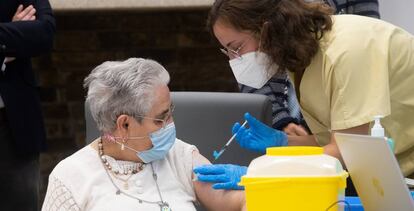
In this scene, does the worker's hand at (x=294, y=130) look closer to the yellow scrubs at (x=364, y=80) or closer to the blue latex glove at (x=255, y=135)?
the blue latex glove at (x=255, y=135)

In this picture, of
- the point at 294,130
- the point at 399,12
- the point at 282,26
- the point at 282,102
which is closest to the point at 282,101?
the point at 282,102

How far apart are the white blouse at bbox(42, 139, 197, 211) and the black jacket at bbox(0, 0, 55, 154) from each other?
870 mm

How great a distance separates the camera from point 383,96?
1.88 meters

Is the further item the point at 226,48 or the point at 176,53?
the point at 176,53

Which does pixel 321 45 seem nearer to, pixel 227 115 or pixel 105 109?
pixel 227 115

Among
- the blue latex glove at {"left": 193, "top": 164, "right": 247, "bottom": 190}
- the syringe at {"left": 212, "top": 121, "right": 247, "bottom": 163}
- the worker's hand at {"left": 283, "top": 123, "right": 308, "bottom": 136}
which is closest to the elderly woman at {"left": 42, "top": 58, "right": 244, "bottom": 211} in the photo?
the blue latex glove at {"left": 193, "top": 164, "right": 247, "bottom": 190}

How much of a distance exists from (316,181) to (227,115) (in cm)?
106

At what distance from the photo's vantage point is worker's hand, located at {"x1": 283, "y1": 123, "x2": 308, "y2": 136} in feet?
8.17

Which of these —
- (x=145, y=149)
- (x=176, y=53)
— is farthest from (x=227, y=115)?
(x=176, y=53)

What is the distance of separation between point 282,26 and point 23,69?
1.38 meters

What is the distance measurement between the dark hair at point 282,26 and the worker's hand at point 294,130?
469 mm

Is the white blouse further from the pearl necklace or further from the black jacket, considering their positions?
the black jacket

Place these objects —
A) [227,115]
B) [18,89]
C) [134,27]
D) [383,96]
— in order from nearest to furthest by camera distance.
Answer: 1. [383,96]
2. [227,115]
3. [18,89]
4. [134,27]

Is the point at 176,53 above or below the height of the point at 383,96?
below
